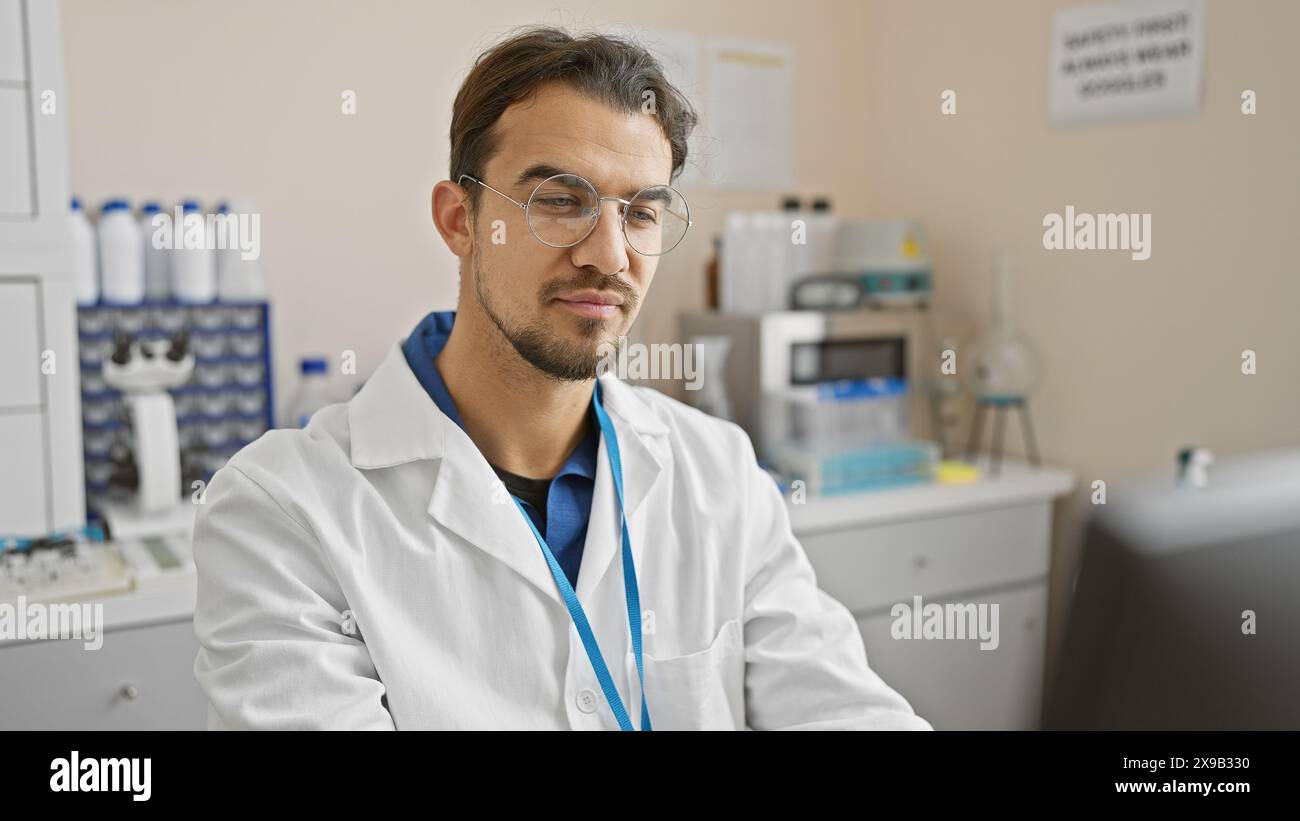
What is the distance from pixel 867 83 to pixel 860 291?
0.76 m

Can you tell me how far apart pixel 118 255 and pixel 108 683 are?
2.68ft

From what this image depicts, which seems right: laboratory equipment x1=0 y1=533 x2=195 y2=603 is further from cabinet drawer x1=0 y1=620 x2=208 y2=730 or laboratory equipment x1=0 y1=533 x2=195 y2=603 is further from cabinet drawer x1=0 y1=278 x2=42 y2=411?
cabinet drawer x1=0 y1=278 x2=42 y2=411

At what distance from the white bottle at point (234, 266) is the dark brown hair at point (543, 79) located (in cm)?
104

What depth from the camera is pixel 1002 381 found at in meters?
2.62

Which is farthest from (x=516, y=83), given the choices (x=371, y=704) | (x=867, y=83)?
(x=867, y=83)

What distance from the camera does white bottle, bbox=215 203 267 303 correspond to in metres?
2.14

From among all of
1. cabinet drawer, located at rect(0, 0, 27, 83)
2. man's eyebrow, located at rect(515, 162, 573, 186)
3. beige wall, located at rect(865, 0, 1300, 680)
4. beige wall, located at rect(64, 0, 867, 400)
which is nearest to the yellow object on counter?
beige wall, located at rect(865, 0, 1300, 680)

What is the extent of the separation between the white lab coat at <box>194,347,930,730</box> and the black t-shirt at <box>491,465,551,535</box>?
6 centimetres

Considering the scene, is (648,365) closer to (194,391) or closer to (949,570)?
(949,570)

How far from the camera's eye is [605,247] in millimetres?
1084

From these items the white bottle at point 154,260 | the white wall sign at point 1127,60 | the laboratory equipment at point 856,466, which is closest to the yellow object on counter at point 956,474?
the laboratory equipment at point 856,466

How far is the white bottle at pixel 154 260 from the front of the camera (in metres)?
2.11

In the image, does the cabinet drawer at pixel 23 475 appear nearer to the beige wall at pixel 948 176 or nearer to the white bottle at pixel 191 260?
the white bottle at pixel 191 260

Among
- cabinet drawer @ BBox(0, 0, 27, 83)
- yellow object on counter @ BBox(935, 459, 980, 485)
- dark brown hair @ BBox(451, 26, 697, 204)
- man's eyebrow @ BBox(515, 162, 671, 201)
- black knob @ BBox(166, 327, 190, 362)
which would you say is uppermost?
cabinet drawer @ BBox(0, 0, 27, 83)
